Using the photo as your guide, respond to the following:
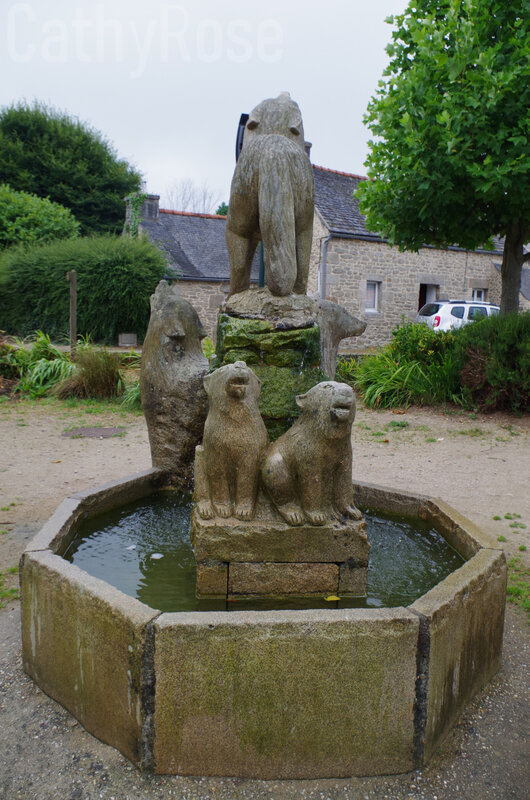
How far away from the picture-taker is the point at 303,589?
Result: 8.83 feet

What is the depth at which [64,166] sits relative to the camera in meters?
25.0

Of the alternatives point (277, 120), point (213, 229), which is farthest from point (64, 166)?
point (277, 120)

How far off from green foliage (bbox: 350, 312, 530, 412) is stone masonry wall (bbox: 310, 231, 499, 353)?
19.9ft

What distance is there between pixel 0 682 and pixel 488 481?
16.5 ft

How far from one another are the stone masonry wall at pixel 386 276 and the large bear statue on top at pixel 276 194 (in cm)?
1332

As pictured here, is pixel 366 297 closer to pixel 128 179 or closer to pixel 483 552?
pixel 128 179

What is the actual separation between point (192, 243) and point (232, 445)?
19.7m

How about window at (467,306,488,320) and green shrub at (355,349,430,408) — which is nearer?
green shrub at (355,349,430,408)

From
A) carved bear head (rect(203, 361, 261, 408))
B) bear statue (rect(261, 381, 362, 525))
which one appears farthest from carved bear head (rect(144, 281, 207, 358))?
bear statue (rect(261, 381, 362, 525))

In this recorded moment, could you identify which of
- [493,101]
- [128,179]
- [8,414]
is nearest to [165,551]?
[8,414]

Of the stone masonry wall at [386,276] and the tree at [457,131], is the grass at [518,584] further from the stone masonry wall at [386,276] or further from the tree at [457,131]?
the stone masonry wall at [386,276]

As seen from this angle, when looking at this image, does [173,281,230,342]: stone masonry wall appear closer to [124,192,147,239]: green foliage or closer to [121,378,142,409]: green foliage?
[124,192,147,239]: green foliage

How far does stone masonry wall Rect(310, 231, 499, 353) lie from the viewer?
17359 mm

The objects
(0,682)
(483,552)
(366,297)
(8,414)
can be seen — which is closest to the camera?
(0,682)
